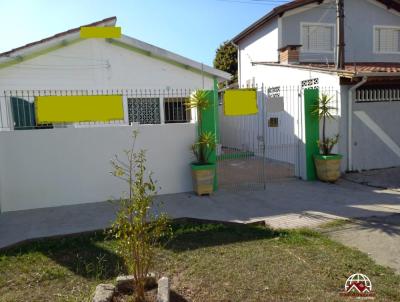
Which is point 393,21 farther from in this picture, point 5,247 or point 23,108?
point 5,247

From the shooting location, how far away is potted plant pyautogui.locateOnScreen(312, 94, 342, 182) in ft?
28.8

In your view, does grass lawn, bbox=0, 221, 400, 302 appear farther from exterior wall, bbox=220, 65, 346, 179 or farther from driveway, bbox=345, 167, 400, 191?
exterior wall, bbox=220, 65, 346, 179

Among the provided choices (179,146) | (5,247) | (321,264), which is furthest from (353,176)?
(5,247)

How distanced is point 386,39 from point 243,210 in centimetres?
1352

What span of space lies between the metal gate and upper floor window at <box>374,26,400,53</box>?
21.4 feet

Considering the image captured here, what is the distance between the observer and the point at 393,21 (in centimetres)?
1579

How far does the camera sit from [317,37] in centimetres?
1452

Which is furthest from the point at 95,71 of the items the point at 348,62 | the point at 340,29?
the point at 348,62

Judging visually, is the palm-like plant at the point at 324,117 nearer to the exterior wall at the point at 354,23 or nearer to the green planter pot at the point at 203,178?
the green planter pot at the point at 203,178

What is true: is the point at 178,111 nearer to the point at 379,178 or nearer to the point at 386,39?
the point at 379,178

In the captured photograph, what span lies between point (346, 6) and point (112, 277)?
15321 millimetres

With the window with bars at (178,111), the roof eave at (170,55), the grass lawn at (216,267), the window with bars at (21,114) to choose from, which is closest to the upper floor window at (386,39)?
the roof eave at (170,55)

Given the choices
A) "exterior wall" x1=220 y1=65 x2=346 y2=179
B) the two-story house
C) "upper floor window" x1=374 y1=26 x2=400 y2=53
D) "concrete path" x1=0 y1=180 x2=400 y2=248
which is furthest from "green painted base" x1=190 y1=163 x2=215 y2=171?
"upper floor window" x1=374 y1=26 x2=400 y2=53

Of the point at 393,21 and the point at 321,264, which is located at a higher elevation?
the point at 393,21
